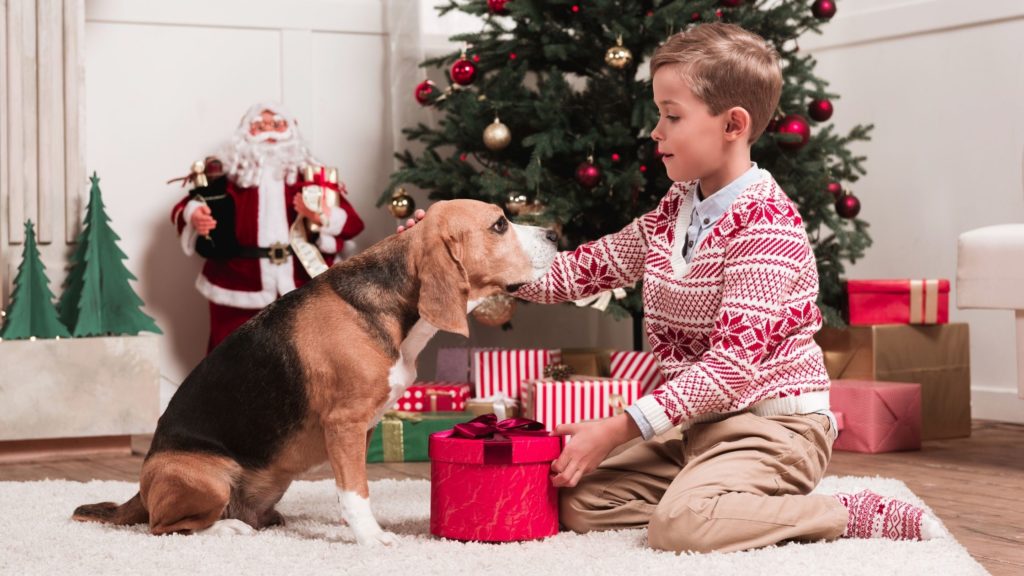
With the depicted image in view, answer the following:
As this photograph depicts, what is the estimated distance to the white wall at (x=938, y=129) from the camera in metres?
4.39

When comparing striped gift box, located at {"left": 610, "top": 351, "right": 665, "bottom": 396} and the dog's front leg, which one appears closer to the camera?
the dog's front leg

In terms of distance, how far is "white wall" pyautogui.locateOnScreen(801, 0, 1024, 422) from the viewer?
4395 millimetres

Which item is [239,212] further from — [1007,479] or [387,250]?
[1007,479]

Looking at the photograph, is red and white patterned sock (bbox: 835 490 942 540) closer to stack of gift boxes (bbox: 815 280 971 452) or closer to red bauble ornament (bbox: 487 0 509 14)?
stack of gift boxes (bbox: 815 280 971 452)

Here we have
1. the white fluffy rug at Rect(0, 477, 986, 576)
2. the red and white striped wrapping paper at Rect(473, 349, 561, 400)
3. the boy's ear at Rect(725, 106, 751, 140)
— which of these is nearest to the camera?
the white fluffy rug at Rect(0, 477, 986, 576)

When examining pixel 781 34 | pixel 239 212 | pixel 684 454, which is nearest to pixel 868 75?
pixel 781 34

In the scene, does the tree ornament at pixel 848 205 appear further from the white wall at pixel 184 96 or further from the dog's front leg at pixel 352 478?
the dog's front leg at pixel 352 478

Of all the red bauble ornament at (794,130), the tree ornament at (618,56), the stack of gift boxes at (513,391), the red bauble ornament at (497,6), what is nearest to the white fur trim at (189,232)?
the stack of gift boxes at (513,391)

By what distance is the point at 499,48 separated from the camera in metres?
4.11

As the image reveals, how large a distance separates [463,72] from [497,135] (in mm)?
276

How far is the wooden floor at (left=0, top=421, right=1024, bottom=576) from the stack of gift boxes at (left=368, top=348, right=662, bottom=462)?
117 mm

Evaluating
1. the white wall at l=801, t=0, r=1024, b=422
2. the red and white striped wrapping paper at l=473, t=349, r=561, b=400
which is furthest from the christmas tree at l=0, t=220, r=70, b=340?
the white wall at l=801, t=0, r=1024, b=422

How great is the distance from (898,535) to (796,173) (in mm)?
1992

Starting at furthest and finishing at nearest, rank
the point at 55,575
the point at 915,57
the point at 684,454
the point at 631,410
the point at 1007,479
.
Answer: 1. the point at 915,57
2. the point at 1007,479
3. the point at 684,454
4. the point at 631,410
5. the point at 55,575
